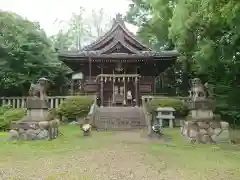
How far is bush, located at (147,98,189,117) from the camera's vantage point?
58.0 feet

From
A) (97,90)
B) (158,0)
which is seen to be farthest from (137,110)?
(158,0)

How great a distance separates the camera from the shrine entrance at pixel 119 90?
22422 mm

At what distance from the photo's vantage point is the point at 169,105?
58.2ft

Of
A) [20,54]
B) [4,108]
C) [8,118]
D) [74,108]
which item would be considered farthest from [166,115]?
[20,54]

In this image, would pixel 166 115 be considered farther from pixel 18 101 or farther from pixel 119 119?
pixel 18 101

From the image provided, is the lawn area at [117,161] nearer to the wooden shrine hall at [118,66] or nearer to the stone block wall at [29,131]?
the stone block wall at [29,131]

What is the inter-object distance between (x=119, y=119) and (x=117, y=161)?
9.93 meters

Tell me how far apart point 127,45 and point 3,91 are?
37.3ft

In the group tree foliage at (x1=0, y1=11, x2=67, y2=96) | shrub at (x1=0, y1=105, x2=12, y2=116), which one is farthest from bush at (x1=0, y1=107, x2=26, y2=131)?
tree foliage at (x1=0, y1=11, x2=67, y2=96)

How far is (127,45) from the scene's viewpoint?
23.3 metres

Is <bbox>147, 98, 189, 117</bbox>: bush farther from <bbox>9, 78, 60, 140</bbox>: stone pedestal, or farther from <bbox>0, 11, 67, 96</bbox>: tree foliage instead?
<bbox>0, 11, 67, 96</bbox>: tree foliage

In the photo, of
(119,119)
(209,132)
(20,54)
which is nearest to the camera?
(209,132)

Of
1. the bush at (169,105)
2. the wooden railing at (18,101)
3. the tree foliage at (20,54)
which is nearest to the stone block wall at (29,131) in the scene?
the bush at (169,105)

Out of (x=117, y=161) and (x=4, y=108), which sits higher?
(x=4, y=108)
